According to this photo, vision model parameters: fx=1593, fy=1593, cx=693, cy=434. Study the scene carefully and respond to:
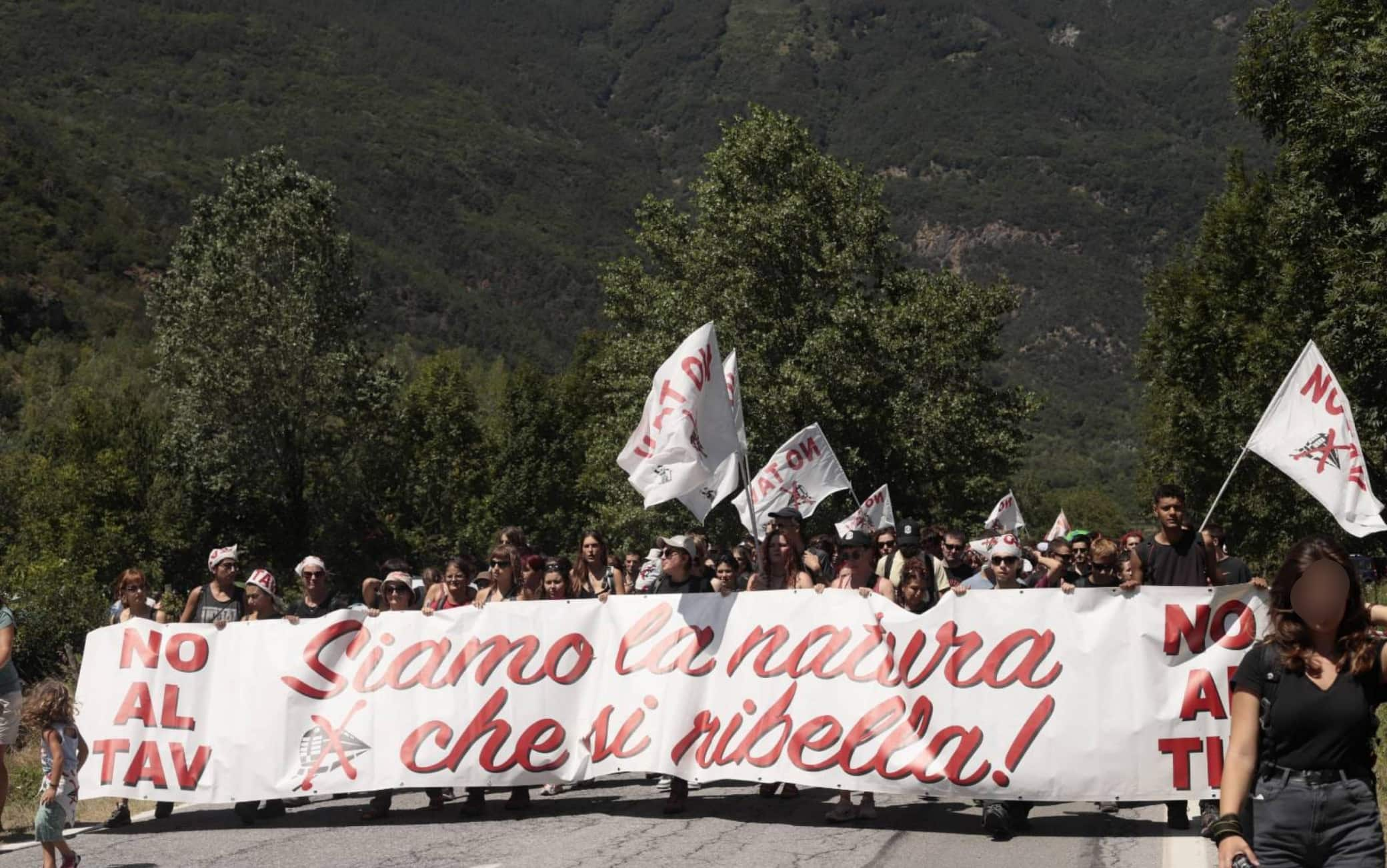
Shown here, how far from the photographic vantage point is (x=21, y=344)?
10806 centimetres

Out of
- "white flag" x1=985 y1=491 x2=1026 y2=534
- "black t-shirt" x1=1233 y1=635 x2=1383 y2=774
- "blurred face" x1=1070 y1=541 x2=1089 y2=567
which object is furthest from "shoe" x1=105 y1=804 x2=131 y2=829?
"white flag" x1=985 y1=491 x2=1026 y2=534

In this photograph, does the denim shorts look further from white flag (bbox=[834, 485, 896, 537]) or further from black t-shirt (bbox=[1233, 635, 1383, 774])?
white flag (bbox=[834, 485, 896, 537])

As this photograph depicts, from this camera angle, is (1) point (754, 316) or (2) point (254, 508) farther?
(2) point (254, 508)

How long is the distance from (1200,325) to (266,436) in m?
26.5

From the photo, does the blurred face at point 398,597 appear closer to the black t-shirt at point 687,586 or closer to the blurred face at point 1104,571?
the black t-shirt at point 687,586

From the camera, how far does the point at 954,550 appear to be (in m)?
12.5

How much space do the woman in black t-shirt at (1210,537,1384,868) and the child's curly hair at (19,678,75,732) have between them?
618cm

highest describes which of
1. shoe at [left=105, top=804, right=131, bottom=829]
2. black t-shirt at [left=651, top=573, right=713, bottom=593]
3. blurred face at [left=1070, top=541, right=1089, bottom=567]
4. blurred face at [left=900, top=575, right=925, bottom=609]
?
blurred face at [left=900, top=575, right=925, bottom=609]

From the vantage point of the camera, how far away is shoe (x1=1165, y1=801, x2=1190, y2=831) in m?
8.70

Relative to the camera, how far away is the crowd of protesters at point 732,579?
29.4 ft

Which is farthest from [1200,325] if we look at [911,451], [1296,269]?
[1296,269]

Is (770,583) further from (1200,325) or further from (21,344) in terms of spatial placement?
(21,344)

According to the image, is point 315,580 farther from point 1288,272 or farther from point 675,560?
point 1288,272

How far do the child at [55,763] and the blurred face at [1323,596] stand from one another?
239 inches
